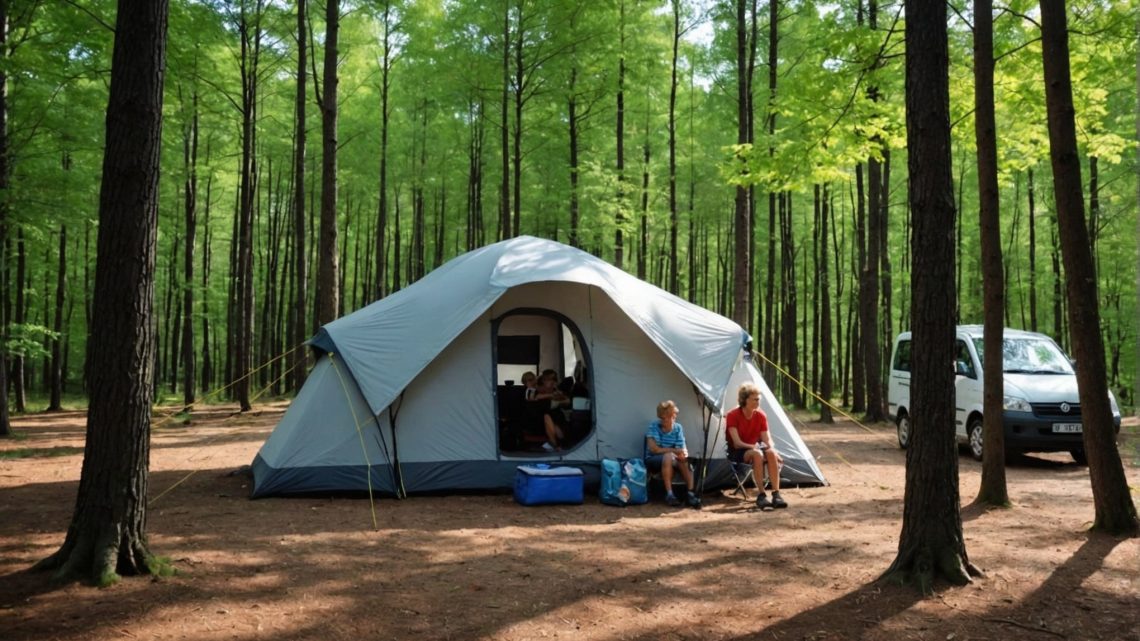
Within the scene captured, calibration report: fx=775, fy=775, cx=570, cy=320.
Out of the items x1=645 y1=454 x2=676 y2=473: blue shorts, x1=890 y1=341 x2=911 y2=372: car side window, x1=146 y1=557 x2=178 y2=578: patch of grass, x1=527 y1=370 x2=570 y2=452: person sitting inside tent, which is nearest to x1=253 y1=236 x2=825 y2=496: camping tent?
x1=527 y1=370 x2=570 y2=452: person sitting inside tent

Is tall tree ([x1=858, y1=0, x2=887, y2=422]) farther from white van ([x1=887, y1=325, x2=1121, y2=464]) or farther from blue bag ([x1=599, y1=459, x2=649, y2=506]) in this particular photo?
blue bag ([x1=599, y1=459, x2=649, y2=506])

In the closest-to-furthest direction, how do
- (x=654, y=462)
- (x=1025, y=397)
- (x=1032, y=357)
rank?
1. (x=654, y=462)
2. (x=1025, y=397)
3. (x=1032, y=357)

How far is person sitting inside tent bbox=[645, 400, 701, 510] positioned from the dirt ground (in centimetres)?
26

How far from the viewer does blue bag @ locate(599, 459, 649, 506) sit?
7.80m

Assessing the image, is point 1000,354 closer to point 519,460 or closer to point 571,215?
point 519,460

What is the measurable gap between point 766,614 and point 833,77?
6227 mm

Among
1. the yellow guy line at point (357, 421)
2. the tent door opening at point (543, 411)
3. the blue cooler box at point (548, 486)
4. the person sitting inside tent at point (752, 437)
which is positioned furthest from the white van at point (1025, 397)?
the yellow guy line at point (357, 421)

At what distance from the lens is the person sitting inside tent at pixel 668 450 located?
26.0 ft

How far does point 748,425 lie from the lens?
27.1 feet

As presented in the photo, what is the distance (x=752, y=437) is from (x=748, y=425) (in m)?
0.14

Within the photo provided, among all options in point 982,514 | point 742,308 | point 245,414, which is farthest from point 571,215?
point 982,514

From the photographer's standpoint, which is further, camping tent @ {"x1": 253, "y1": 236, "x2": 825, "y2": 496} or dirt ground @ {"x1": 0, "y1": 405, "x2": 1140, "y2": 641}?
camping tent @ {"x1": 253, "y1": 236, "x2": 825, "y2": 496}

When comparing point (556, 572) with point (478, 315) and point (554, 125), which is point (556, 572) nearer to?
point (478, 315)

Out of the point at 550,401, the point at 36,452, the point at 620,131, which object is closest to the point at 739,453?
the point at 550,401
